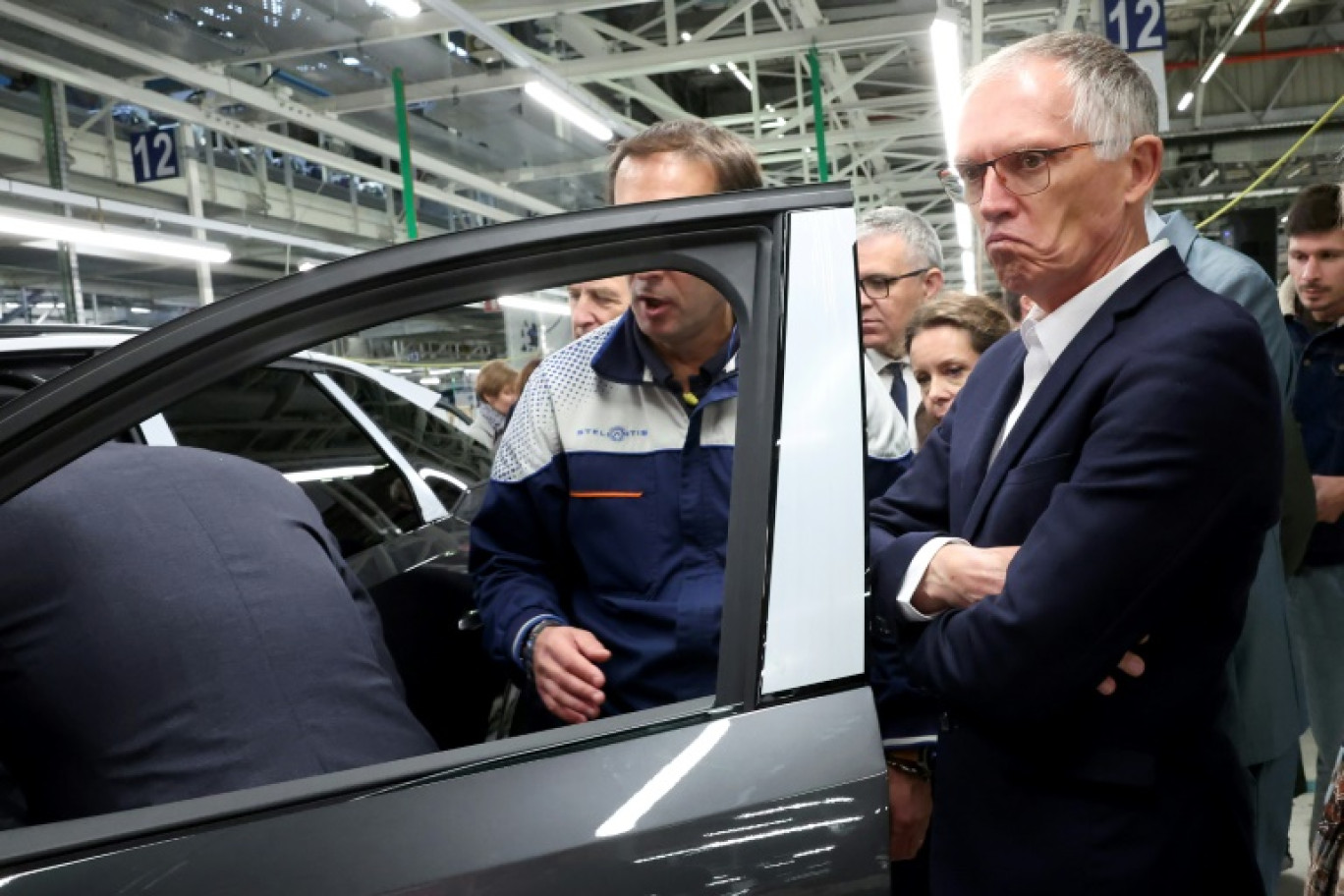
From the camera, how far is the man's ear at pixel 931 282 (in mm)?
3168

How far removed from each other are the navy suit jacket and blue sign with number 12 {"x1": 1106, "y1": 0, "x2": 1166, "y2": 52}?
5316 mm

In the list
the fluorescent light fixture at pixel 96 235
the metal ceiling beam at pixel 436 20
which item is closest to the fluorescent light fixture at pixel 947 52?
the metal ceiling beam at pixel 436 20

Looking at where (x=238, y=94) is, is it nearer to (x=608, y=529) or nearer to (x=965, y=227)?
(x=608, y=529)

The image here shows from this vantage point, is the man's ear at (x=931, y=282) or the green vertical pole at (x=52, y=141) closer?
the man's ear at (x=931, y=282)

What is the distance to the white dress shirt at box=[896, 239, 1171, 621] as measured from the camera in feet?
4.32

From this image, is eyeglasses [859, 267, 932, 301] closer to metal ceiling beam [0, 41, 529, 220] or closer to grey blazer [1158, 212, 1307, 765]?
grey blazer [1158, 212, 1307, 765]

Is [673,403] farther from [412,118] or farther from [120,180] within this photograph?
[120,180]

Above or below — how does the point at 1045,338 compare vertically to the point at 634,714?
above

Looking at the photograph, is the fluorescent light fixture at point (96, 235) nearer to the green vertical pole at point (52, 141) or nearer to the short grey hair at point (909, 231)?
the green vertical pole at point (52, 141)

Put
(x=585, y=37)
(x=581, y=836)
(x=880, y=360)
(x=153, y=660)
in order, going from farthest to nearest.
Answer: (x=585, y=37) → (x=880, y=360) → (x=153, y=660) → (x=581, y=836)

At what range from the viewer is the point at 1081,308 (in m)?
1.36

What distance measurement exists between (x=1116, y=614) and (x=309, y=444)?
2357 millimetres

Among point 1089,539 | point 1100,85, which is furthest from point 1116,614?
point 1100,85

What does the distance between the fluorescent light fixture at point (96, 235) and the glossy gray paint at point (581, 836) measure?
655 centimetres
